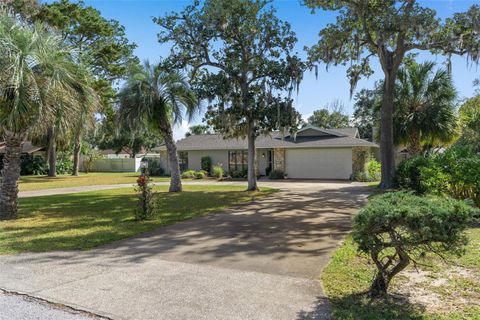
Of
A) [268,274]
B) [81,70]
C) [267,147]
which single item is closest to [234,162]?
[267,147]

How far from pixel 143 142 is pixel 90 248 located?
46.1 meters

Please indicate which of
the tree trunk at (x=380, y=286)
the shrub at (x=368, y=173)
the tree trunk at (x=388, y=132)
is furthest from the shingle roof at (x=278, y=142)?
the tree trunk at (x=380, y=286)

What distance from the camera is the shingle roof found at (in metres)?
24.1

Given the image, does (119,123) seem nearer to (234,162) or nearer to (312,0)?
(312,0)

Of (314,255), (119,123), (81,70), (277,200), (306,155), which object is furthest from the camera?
(306,155)

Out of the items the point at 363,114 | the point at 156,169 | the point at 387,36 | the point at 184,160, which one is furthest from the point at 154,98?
the point at 363,114

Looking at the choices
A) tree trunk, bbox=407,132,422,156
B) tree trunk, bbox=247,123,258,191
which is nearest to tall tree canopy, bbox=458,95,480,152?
tree trunk, bbox=407,132,422,156

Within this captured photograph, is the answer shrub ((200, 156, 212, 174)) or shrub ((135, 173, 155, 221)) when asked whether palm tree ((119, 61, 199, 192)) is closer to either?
shrub ((135, 173, 155, 221))

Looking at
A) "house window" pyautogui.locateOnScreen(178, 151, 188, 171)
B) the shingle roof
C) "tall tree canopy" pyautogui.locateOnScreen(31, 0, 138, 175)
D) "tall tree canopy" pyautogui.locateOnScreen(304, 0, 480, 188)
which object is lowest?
"house window" pyautogui.locateOnScreen(178, 151, 188, 171)

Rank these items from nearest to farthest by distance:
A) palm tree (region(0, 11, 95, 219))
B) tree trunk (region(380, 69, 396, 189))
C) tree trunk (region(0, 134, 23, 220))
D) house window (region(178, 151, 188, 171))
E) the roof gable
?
palm tree (region(0, 11, 95, 219))
tree trunk (region(0, 134, 23, 220))
tree trunk (region(380, 69, 396, 189))
the roof gable
house window (region(178, 151, 188, 171))

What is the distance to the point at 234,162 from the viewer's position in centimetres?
2889

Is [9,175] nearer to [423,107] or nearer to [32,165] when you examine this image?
[423,107]

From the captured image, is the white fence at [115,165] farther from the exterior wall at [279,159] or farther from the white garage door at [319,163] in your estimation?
the white garage door at [319,163]

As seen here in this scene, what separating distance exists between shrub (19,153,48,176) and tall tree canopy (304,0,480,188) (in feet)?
96.5
